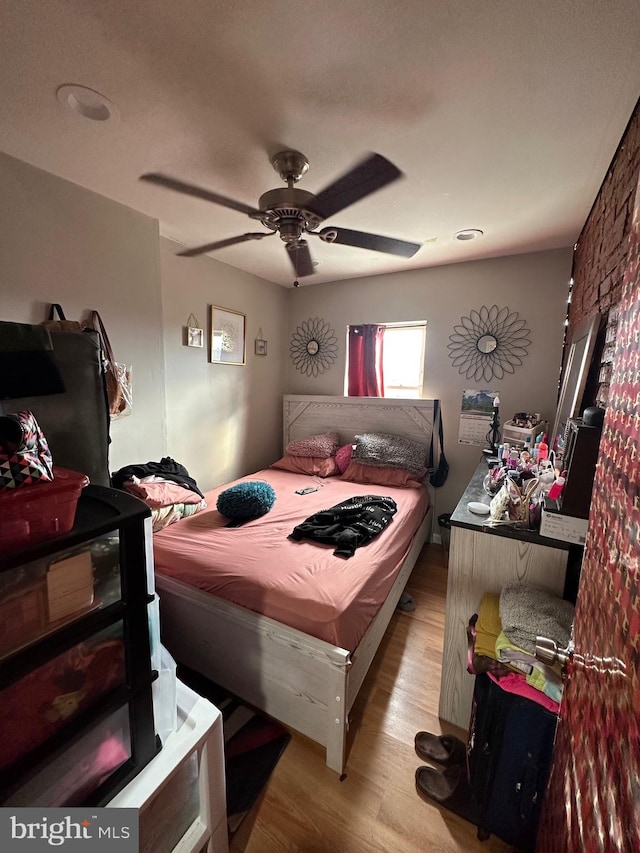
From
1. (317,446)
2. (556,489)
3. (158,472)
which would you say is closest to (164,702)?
(556,489)

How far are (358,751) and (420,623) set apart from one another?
87 centimetres

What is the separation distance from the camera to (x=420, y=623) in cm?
211

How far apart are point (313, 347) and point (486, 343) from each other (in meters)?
1.70

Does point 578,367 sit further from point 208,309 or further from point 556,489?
point 208,309

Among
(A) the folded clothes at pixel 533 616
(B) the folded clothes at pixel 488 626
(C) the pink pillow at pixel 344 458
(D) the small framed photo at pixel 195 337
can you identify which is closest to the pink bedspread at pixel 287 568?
(B) the folded clothes at pixel 488 626

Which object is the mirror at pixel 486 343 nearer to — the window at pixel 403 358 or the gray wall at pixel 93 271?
the window at pixel 403 358

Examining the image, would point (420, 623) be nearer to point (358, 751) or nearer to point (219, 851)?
point (358, 751)

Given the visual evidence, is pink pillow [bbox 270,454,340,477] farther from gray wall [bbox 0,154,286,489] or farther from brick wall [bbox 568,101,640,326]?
brick wall [bbox 568,101,640,326]

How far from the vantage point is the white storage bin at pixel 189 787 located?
78 cm

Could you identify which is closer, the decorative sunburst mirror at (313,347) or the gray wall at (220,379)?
the gray wall at (220,379)

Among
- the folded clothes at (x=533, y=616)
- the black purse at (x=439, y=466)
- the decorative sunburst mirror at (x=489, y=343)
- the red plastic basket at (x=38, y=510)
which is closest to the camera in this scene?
the red plastic basket at (x=38, y=510)

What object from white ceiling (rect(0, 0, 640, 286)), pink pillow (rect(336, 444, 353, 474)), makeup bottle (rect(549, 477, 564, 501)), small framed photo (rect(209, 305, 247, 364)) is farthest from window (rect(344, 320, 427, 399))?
makeup bottle (rect(549, 477, 564, 501))

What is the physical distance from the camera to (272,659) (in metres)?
1.37

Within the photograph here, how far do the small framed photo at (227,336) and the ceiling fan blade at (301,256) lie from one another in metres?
0.73
